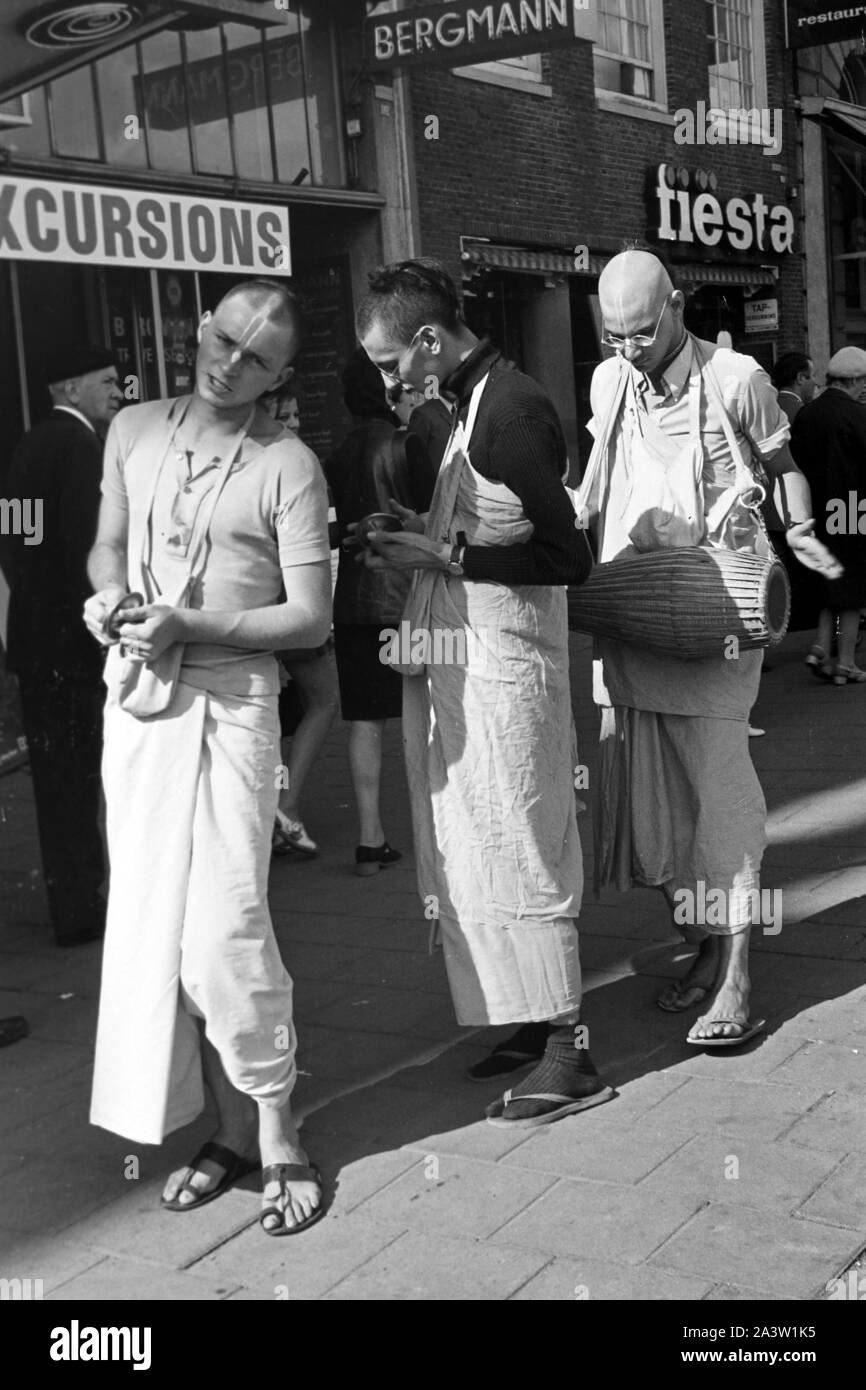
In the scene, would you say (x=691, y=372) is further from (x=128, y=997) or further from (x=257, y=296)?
(x=128, y=997)

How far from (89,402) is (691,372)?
2367 mm

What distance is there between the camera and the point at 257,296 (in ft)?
11.1

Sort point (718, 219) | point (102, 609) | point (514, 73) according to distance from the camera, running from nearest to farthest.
A: point (102, 609)
point (514, 73)
point (718, 219)

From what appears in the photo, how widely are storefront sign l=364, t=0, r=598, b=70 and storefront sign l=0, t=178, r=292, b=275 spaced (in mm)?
1641

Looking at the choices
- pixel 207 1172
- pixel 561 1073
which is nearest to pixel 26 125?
pixel 561 1073

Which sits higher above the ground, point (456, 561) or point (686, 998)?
point (456, 561)

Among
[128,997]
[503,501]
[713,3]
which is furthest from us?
[713,3]

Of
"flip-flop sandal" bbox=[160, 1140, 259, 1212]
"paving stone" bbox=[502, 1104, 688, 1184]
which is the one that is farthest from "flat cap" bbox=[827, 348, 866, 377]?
"flip-flop sandal" bbox=[160, 1140, 259, 1212]

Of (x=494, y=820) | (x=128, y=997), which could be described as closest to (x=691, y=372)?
(x=494, y=820)

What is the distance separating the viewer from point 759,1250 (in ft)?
10.4

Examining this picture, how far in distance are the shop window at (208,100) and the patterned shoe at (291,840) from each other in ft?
20.0

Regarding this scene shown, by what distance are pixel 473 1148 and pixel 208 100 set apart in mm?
9160

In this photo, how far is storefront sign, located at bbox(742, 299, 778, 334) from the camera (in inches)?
734

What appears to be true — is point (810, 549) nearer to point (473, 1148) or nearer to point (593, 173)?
point (473, 1148)
